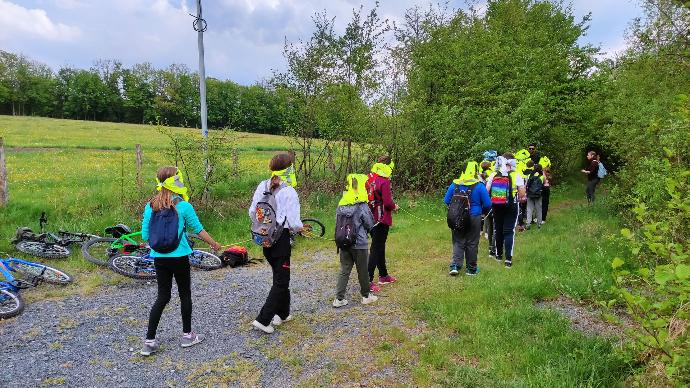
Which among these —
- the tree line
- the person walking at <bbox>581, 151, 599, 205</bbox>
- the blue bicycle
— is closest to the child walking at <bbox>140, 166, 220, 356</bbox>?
the blue bicycle

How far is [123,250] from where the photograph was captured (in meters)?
8.57

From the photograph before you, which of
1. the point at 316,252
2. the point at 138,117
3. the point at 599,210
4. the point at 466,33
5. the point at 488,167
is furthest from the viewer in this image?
the point at 138,117

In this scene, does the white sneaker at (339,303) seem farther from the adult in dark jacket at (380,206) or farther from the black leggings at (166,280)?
the black leggings at (166,280)

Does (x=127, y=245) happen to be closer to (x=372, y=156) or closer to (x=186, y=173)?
(x=186, y=173)

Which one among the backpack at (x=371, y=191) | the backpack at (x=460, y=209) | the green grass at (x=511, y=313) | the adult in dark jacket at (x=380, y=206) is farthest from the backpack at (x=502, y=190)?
the backpack at (x=371, y=191)

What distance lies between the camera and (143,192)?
1203cm

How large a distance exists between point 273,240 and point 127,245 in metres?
4.36

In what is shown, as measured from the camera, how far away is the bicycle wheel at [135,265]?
810cm

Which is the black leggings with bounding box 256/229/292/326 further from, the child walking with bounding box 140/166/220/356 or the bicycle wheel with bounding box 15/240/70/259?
the bicycle wheel with bounding box 15/240/70/259

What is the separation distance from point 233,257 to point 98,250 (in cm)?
255

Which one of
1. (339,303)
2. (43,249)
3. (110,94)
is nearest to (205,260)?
(43,249)

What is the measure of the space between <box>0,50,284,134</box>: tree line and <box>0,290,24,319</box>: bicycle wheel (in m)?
62.4

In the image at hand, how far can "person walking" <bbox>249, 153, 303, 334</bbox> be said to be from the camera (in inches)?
218

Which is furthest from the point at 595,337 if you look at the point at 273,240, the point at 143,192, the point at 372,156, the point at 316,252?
the point at 372,156
